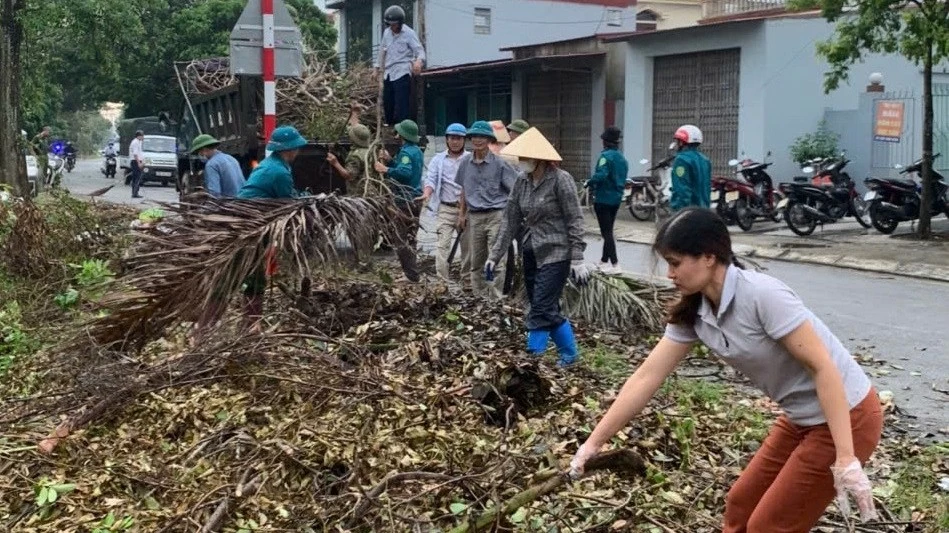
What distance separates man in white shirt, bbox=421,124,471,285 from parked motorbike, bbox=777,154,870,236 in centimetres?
733

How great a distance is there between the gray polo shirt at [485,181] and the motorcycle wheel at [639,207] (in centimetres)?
944

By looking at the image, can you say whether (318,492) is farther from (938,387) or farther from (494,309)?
(938,387)

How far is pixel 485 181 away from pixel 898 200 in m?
8.29

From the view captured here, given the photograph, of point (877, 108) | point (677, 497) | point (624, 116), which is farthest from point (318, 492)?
point (624, 116)

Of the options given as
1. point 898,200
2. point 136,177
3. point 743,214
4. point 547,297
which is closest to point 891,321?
point 547,297

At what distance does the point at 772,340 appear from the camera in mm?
3062

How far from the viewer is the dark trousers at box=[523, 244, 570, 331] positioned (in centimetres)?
659

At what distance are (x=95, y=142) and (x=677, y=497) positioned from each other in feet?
305

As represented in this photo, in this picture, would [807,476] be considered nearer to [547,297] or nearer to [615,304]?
[547,297]

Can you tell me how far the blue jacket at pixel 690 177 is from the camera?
9.09 m

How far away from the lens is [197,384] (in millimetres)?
5027

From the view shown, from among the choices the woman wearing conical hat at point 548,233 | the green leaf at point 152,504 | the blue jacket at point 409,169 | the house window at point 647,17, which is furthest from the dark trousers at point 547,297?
the house window at point 647,17

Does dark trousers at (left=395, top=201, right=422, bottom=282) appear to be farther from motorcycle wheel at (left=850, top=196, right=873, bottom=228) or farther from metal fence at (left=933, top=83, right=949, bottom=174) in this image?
metal fence at (left=933, top=83, right=949, bottom=174)

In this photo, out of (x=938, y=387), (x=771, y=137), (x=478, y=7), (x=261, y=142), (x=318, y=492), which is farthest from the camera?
(x=478, y=7)
